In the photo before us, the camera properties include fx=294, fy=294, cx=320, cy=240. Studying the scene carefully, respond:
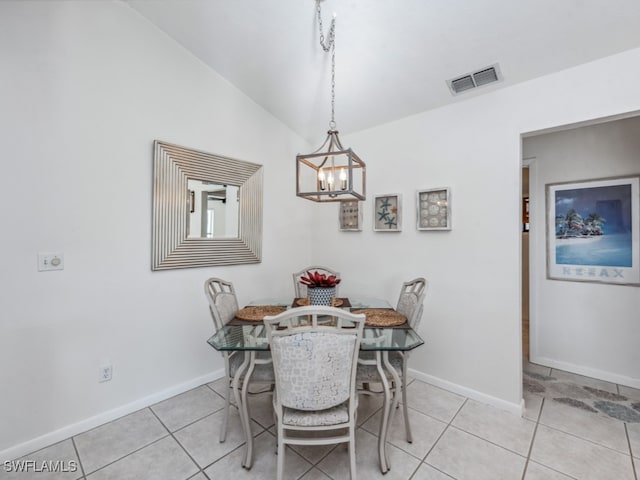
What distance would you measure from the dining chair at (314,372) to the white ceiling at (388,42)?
76.3 inches

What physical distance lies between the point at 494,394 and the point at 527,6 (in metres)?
2.66

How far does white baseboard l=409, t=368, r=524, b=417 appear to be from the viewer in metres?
2.24

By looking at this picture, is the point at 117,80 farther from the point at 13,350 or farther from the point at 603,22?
the point at 603,22

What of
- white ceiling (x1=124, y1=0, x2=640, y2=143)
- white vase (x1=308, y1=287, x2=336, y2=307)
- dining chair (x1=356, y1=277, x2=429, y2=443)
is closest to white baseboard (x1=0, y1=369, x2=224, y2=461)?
white vase (x1=308, y1=287, x2=336, y2=307)

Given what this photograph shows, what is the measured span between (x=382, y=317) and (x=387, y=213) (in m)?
1.23

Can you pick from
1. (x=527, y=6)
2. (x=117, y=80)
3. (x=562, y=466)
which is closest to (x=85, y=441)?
(x=117, y=80)

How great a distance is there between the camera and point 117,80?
2.19 m

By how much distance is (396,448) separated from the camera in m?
1.88

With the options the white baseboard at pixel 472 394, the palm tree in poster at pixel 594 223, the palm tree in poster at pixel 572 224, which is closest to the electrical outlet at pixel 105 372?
the white baseboard at pixel 472 394

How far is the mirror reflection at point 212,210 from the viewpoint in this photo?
2617 mm

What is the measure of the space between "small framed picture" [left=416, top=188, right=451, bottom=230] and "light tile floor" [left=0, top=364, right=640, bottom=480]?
1500 millimetres

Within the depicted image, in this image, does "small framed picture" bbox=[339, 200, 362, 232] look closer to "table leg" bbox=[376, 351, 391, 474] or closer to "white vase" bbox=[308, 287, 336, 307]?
"white vase" bbox=[308, 287, 336, 307]

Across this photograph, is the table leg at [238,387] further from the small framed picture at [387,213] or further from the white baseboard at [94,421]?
the small framed picture at [387,213]

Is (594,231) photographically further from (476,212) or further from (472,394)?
(472,394)
